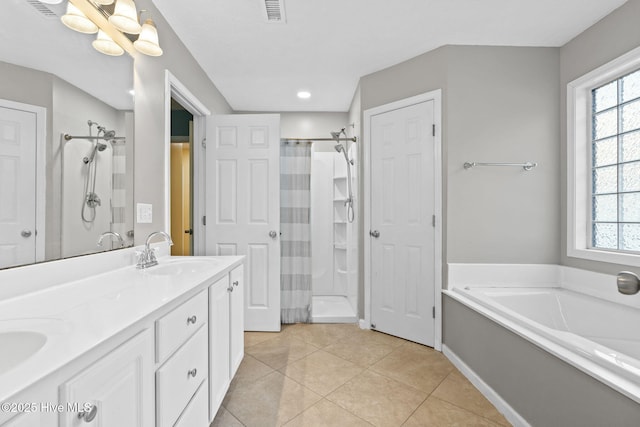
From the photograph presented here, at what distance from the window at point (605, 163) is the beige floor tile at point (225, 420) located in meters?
2.51

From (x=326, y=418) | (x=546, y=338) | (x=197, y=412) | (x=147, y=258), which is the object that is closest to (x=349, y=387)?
(x=326, y=418)

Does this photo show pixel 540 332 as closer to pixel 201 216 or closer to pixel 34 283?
pixel 34 283

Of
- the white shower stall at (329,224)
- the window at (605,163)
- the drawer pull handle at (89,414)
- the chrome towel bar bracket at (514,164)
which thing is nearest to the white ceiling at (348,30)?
the window at (605,163)

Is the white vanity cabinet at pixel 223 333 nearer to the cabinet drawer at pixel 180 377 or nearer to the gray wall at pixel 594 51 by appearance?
the cabinet drawer at pixel 180 377

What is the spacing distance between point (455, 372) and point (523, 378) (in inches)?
24.7

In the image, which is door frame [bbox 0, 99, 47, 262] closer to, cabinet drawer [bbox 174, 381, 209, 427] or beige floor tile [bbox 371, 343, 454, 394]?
cabinet drawer [bbox 174, 381, 209, 427]

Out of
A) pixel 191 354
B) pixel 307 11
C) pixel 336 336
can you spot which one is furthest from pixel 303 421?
pixel 307 11

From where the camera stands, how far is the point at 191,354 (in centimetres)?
119

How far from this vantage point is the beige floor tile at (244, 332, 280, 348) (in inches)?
99.9

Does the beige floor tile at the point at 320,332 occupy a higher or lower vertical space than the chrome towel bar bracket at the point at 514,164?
lower

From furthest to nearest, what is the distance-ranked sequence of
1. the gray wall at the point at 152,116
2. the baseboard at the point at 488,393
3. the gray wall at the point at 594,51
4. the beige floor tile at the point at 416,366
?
the beige floor tile at the point at 416,366 < the gray wall at the point at 594,51 < the gray wall at the point at 152,116 < the baseboard at the point at 488,393

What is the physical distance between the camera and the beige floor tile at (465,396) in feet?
5.31

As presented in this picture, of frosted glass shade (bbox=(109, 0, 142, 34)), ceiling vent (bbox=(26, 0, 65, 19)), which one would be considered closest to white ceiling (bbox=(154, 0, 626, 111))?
frosted glass shade (bbox=(109, 0, 142, 34))

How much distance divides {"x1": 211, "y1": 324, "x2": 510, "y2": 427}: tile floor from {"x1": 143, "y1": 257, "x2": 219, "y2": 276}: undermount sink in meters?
0.81
